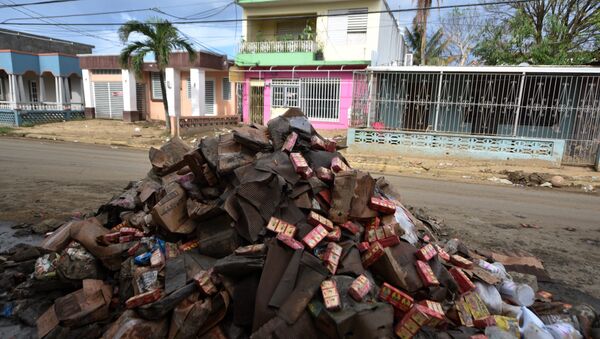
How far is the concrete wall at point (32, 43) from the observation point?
90.9ft

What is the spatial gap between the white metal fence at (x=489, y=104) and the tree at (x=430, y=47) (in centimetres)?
1133

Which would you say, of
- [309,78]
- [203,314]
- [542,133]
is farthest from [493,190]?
[309,78]

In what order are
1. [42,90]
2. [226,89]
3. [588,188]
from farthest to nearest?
[42,90], [226,89], [588,188]

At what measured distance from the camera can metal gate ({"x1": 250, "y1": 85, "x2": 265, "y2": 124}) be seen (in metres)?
19.2

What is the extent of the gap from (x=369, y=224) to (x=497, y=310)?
1311 mm

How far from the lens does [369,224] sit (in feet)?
12.7

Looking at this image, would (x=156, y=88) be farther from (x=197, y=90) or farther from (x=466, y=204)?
(x=466, y=204)

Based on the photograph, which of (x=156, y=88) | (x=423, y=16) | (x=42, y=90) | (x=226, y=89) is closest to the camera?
(x=423, y=16)

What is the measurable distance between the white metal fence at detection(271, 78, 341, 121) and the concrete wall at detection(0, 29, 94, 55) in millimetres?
22065

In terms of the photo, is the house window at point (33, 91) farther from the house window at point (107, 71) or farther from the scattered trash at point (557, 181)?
the scattered trash at point (557, 181)

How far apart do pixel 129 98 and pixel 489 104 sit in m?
18.9

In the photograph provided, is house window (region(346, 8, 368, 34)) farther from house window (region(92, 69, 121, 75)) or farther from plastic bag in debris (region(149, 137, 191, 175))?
plastic bag in debris (region(149, 137, 191, 175))

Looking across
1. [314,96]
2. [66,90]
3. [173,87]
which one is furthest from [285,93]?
[66,90]

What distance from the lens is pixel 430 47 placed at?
2762cm
